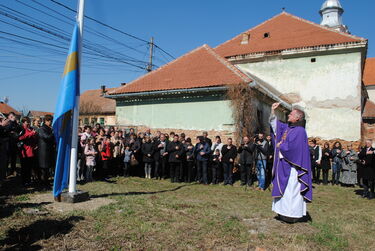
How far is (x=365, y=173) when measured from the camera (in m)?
9.16

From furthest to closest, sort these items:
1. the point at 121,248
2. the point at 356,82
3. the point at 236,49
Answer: the point at 236,49, the point at 356,82, the point at 121,248

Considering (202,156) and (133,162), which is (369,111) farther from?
(133,162)

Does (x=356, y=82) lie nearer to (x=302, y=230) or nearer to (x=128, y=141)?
(x=128, y=141)

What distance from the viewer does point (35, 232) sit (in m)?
4.25

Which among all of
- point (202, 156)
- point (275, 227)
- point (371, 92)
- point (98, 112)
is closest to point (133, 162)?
point (202, 156)

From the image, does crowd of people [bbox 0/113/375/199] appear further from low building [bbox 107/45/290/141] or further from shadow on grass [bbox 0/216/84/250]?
shadow on grass [bbox 0/216/84/250]

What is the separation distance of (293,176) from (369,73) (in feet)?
133

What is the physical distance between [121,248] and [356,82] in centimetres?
1990

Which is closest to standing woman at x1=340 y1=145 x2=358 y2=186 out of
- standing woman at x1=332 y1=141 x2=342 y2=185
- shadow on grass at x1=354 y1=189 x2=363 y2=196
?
standing woman at x1=332 y1=141 x2=342 y2=185

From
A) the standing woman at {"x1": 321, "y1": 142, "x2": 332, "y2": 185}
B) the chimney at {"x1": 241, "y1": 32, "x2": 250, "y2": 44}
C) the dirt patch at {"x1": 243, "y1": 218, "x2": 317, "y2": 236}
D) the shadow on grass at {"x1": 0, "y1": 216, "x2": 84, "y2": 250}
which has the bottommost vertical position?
the dirt patch at {"x1": 243, "y1": 218, "x2": 317, "y2": 236}

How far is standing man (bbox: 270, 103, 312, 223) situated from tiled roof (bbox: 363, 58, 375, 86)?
37.9 meters

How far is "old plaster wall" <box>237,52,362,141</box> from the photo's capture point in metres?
19.1

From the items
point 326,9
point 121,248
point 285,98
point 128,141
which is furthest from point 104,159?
point 326,9

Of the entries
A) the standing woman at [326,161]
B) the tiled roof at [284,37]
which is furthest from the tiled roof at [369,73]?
the standing woman at [326,161]
